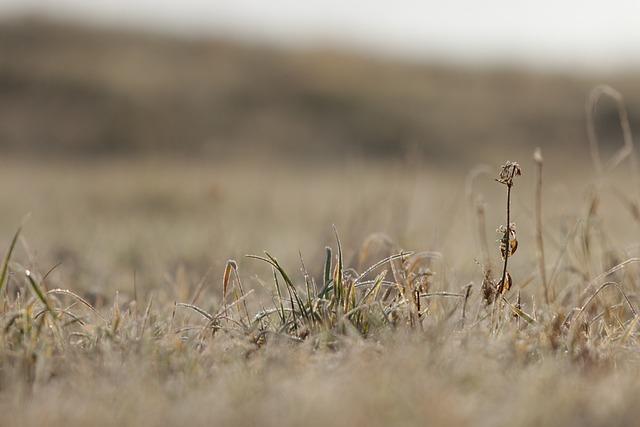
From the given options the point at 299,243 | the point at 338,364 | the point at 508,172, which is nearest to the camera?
the point at 338,364

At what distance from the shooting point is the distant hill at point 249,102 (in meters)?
9.74

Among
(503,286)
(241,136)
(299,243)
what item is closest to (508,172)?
(503,286)

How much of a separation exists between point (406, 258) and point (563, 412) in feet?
2.52

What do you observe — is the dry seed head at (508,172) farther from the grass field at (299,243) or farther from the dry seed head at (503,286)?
the dry seed head at (503,286)

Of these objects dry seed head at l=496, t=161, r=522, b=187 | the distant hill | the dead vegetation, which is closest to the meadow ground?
the dead vegetation

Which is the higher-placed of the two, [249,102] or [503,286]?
[249,102]

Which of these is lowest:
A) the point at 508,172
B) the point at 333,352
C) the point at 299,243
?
the point at 299,243

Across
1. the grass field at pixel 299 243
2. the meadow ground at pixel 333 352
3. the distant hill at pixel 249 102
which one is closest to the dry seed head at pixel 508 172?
the grass field at pixel 299 243

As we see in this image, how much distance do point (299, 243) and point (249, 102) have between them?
6538mm

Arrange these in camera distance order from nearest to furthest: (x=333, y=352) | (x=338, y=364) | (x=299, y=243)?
(x=338, y=364)
(x=333, y=352)
(x=299, y=243)

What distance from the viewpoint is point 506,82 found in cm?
1297

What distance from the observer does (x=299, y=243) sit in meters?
4.58

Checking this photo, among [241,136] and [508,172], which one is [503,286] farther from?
[241,136]

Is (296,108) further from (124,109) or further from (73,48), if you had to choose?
(73,48)
